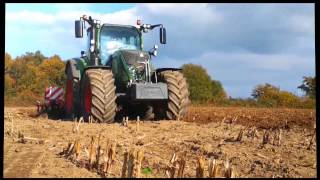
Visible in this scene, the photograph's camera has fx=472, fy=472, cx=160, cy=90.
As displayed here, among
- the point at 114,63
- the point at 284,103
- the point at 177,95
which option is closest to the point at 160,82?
the point at 177,95

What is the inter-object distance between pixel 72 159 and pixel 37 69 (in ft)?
67.2

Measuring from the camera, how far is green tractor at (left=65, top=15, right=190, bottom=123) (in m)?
10.2

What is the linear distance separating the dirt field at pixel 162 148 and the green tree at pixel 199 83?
18.2 metres

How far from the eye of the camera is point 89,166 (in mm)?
5551

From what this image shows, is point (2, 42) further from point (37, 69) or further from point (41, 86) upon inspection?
point (37, 69)

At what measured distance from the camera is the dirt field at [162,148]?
554 centimetres

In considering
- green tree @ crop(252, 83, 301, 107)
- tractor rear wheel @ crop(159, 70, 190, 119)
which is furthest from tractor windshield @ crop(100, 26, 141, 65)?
green tree @ crop(252, 83, 301, 107)

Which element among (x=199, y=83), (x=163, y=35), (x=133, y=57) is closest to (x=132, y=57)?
(x=133, y=57)

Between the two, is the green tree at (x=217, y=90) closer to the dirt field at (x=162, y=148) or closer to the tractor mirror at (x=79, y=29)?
the tractor mirror at (x=79, y=29)

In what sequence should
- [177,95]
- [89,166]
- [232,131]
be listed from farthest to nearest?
[177,95], [232,131], [89,166]

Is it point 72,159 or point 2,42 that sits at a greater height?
point 2,42

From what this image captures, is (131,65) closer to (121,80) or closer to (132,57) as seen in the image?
(132,57)

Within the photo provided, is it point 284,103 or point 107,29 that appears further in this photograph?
point 284,103

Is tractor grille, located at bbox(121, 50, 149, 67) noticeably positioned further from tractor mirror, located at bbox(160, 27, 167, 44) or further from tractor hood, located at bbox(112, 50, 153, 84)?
tractor mirror, located at bbox(160, 27, 167, 44)
